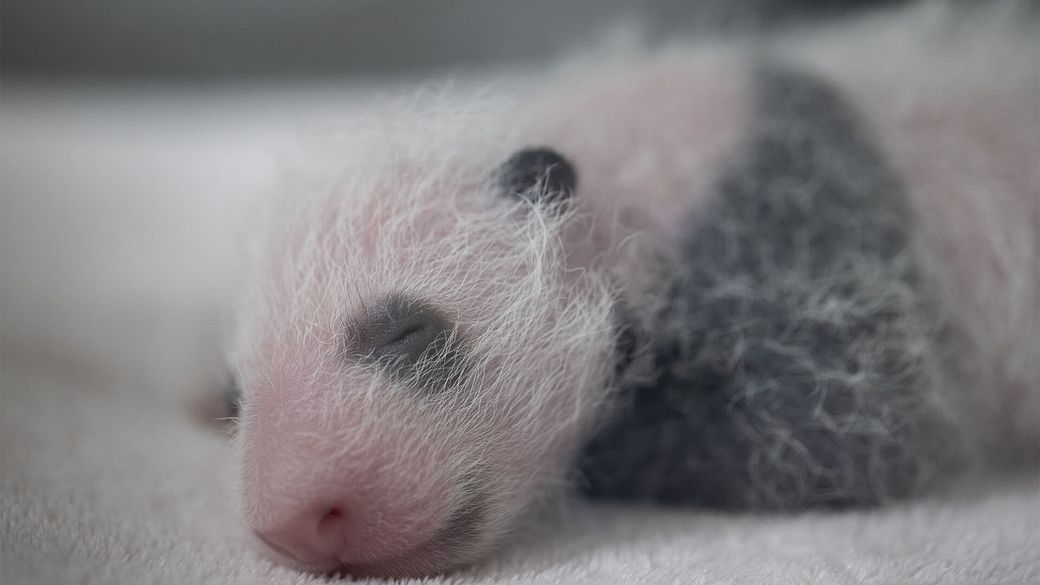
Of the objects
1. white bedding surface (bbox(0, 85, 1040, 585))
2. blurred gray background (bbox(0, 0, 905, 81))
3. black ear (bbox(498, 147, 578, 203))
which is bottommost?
white bedding surface (bbox(0, 85, 1040, 585))

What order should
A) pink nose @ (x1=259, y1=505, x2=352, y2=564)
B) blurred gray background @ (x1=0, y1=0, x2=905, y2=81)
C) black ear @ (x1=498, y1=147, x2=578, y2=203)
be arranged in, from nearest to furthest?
pink nose @ (x1=259, y1=505, x2=352, y2=564), black ear @ (x1=498, y1=147, x2=578, y2=203), blurred gray background @ (x1=0, y1=0, x2=905, y2=81)

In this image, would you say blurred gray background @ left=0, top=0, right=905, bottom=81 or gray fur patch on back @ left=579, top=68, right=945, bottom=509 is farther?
blurred gray background @ left=0, top=0, right=905, bottom=81

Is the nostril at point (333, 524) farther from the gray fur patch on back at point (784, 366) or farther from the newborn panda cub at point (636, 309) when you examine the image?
the gray fur patch on back at point (784, 366)

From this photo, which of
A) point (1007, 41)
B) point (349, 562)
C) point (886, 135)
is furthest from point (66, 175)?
point (1007, 41)

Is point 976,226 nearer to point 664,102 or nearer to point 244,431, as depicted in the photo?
point 664,102

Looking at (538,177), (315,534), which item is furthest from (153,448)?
(538,177)

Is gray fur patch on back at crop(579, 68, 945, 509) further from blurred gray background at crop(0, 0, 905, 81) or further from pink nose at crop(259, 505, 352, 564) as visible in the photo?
blurred gray background at crop(0, 0, 905, 81)

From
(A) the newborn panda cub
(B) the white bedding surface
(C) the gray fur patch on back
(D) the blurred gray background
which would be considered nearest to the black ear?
(A) the newborn panda cub

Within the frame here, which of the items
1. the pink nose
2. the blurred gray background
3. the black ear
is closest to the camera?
the pink nose

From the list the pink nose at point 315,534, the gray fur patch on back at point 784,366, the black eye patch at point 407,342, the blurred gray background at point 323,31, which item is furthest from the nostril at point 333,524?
the blurred gray background at point 323,31
